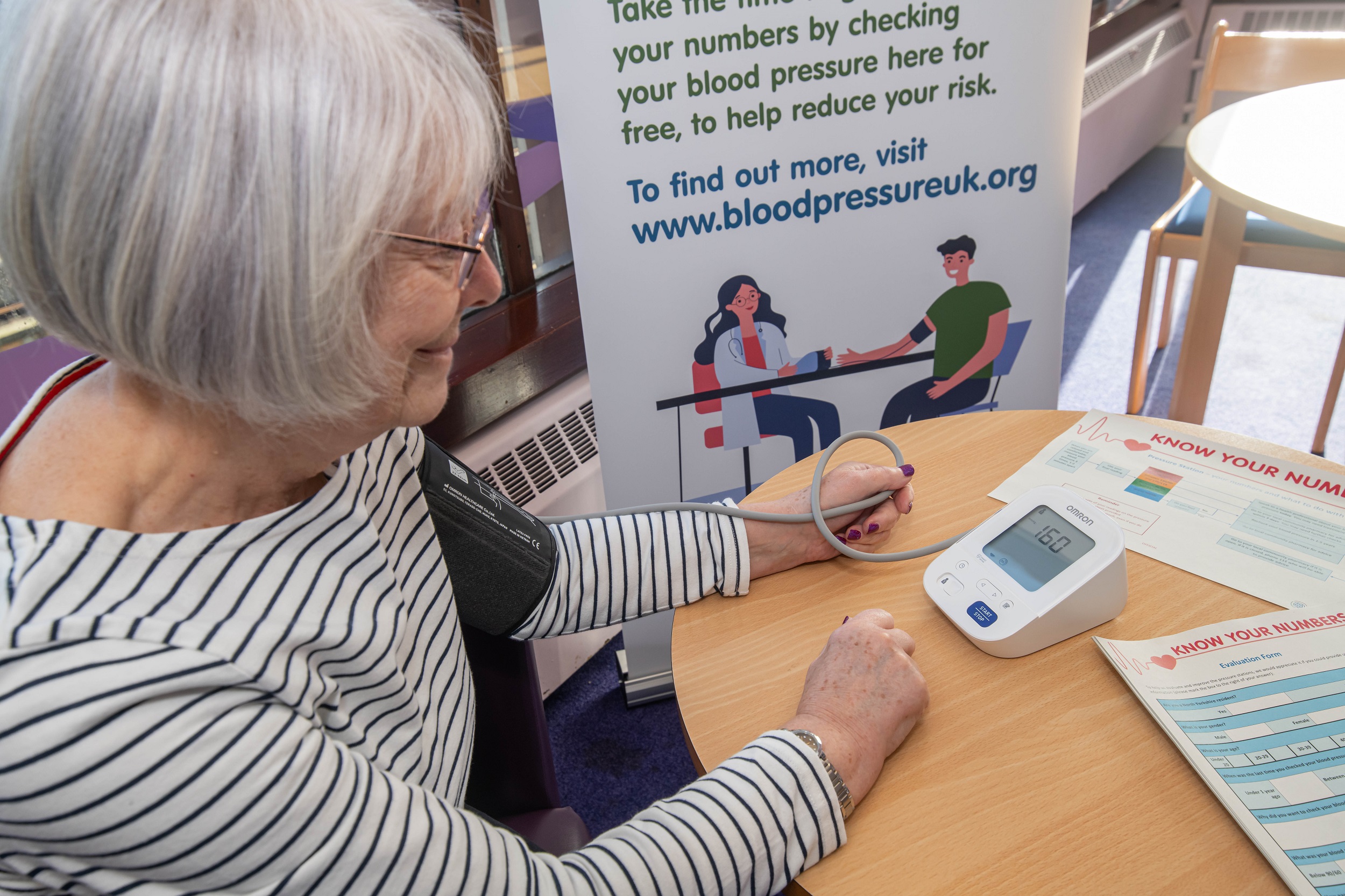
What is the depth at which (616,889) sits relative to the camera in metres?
0.62

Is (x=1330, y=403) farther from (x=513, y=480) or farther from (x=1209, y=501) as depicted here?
(x=513, y=480)

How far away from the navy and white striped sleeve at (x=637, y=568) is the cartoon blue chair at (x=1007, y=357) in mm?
630

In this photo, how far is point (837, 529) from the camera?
94 centimetres

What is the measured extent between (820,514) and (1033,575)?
0.70ft

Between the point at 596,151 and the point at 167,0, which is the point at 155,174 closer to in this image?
the point at 167,0

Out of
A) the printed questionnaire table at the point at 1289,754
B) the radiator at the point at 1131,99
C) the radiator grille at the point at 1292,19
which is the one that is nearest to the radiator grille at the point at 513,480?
the printed questionnaire table at the point at 1289,754

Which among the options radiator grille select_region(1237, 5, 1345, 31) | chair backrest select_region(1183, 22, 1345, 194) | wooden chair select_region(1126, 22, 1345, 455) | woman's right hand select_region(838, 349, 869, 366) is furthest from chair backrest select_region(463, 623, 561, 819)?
radiator grille select_region(1237, 5, 1345, 31)

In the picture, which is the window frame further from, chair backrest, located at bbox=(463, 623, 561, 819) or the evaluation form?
the evaluation form

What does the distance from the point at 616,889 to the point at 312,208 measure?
50 centimetres

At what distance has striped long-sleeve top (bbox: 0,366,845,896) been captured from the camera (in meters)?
0.48

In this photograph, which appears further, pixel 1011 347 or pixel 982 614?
pixel 1011 347

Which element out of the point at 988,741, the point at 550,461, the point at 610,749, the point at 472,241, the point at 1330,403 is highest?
the point at 472,241

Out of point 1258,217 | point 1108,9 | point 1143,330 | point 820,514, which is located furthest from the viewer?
point 1108,9

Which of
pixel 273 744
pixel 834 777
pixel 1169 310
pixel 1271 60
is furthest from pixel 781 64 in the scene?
pixel 1169 310
